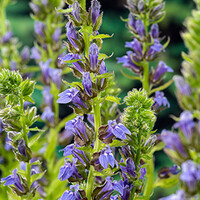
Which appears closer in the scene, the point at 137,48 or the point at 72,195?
the point at 72,195

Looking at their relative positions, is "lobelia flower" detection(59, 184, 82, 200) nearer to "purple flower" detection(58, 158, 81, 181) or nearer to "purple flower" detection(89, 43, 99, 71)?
"purple flower" detection(58, 158, 81, 181)

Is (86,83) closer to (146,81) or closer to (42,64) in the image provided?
(146,81)

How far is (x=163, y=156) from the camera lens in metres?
2.46

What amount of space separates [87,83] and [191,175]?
0.82 ft

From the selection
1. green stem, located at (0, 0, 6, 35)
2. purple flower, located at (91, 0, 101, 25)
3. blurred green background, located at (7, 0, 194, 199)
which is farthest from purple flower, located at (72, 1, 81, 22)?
blurred green background, located at (7, 0, 194, 199)

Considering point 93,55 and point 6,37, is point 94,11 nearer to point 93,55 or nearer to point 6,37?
point 93,55

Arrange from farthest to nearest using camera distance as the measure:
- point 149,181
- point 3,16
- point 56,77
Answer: point 3,16 → point 56,77 → point 149,181

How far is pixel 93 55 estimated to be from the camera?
56 centimetres

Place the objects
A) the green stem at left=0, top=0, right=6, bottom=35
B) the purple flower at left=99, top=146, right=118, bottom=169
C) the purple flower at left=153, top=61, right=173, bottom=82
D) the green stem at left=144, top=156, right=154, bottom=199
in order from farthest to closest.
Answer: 1. the green stem at left=0, top=0, right=6, bottom=35
2. the purple flower at left=153, top=61, right=173, bottom=82
3. the green stem at left=144, top=156, right=154, bottom=199
4. the purple flower at left=99, top=146, right=118, bottom=169

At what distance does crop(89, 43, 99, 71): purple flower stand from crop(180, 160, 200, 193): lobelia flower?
0.83 ft

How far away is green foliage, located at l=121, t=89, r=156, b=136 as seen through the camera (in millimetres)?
580

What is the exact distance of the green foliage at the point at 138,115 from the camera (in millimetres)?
580

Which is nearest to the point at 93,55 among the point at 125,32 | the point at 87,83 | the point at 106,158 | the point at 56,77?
the point at 87,83

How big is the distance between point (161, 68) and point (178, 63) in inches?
73.1
